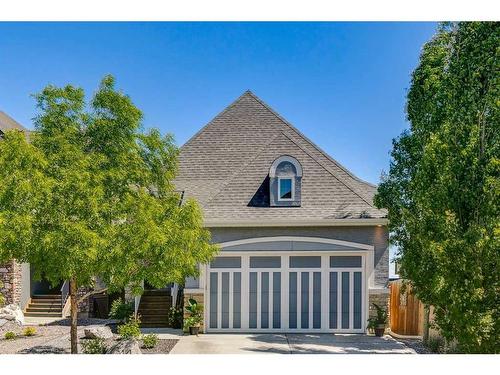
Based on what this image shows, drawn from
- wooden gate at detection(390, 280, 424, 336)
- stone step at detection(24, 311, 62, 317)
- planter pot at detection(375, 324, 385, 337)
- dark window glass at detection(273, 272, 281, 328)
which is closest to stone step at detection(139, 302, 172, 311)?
dark window glass at detection(273, 272, 281, 328)

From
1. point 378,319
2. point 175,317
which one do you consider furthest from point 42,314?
point 378,319

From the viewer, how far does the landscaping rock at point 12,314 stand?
13891mm

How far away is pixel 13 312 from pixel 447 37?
40.9 feet

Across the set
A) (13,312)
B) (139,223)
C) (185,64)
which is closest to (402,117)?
(185,64)

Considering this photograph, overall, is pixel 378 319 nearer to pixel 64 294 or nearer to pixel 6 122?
pixel 64 294

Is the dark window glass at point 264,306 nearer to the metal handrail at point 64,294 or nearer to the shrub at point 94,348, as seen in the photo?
the shrub at point 94,348

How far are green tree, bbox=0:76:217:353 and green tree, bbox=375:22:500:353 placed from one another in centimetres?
398

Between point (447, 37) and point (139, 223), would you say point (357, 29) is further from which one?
point (139, 223)

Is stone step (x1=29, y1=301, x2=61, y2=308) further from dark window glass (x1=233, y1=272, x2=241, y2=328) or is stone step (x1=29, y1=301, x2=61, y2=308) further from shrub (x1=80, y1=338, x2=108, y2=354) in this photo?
shrub (x1=80, y1=338, x2=108, y2=354)

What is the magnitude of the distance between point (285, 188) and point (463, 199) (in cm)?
497

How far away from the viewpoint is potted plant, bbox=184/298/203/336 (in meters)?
12.0

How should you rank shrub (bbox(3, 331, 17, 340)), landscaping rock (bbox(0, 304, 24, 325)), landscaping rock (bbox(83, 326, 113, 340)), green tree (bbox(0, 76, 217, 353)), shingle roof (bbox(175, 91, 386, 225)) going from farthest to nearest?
landscaping rock (bbox(0, 304, 24, 325)) → shingle roof (bbox(175, 91, 386, 225)) → shrub (bbox(3, 331, 17, 340)) → landscaping rock (bbox(83, 326, 113, 340)) → green tree (bbox(0, 76, 217, 353))

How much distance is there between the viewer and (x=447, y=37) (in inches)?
421

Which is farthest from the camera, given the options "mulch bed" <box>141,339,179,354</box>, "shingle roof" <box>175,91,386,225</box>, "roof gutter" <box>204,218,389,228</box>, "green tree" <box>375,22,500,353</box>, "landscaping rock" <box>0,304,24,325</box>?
"landscaping rock" <box>0,304,24,325</box>
